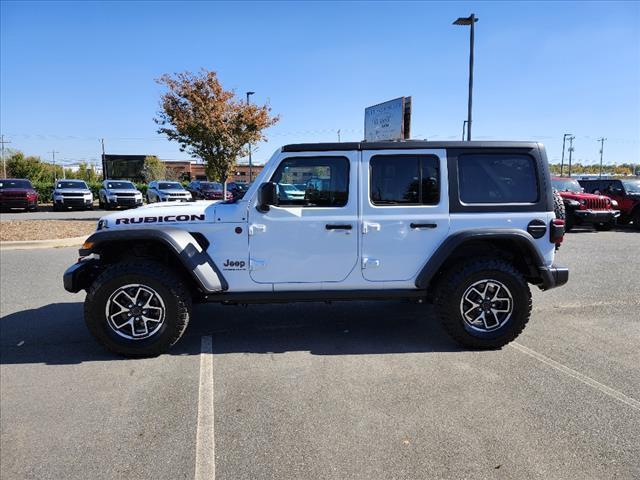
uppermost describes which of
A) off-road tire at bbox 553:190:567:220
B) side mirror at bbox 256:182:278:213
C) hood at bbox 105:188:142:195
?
hood at bbox 105:188:142:195

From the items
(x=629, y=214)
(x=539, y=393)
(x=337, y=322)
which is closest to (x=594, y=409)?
(x=539, y=393)

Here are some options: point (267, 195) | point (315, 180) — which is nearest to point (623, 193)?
point (315, 180)

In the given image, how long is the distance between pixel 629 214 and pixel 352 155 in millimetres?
14913

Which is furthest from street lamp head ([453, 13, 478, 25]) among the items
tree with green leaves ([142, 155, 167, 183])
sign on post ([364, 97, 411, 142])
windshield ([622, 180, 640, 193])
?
tree with green leaves ([142, 155, 167, 183])

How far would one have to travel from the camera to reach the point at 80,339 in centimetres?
484

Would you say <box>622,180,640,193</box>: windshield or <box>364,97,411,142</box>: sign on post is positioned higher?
<box>364,97,411,142</box>: sign on post

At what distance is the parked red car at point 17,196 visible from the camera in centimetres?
2211

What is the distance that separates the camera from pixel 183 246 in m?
4.28

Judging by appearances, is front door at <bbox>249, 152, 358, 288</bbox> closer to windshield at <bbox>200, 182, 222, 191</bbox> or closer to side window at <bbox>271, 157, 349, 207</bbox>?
side window at <bbox>271, 157, 349, 207</bbox>

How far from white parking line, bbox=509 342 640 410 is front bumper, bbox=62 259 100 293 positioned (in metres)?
4.17

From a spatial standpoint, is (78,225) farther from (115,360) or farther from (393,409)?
(393,409)

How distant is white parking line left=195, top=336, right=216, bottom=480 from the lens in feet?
8.82

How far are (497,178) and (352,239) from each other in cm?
153

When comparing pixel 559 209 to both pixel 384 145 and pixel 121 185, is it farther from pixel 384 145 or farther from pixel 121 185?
pixel 121 185
